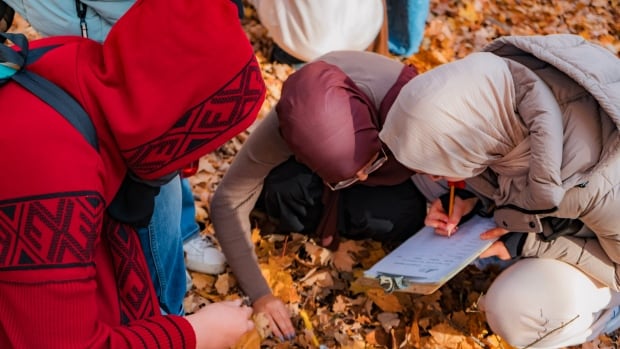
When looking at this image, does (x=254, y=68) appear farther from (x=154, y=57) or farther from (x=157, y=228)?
(x=157, y=228)

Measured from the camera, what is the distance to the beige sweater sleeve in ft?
7.48

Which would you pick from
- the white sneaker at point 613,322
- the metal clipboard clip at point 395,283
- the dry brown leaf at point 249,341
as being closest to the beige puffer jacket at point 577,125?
the metal clipboard clip at point 395,283

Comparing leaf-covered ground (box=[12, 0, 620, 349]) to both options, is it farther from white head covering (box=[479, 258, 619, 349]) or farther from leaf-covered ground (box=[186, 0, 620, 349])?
white head covering (box=[479, 258, 619, 349])

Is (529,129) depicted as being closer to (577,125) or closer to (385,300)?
(577,125)

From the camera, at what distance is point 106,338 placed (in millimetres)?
1433

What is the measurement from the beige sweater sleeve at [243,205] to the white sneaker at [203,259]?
0.37ft

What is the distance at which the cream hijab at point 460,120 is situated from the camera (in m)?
1.73

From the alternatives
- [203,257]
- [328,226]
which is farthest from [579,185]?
[203,257]

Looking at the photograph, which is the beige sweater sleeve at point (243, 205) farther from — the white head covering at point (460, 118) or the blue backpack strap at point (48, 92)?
the blue backpack strap at point (48, 92)

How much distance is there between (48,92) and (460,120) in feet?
3.55

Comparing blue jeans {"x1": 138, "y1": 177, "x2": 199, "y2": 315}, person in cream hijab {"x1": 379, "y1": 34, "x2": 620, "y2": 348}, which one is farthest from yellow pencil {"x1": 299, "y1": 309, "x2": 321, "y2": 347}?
person in cream hijab {"x1": 379, "y1": 34, "x2": 620, "y2": 348}

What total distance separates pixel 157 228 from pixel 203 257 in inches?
27.7

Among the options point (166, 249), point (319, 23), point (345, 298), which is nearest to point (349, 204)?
point (345, 298)

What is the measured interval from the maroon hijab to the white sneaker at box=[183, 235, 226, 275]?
29.2 inches
